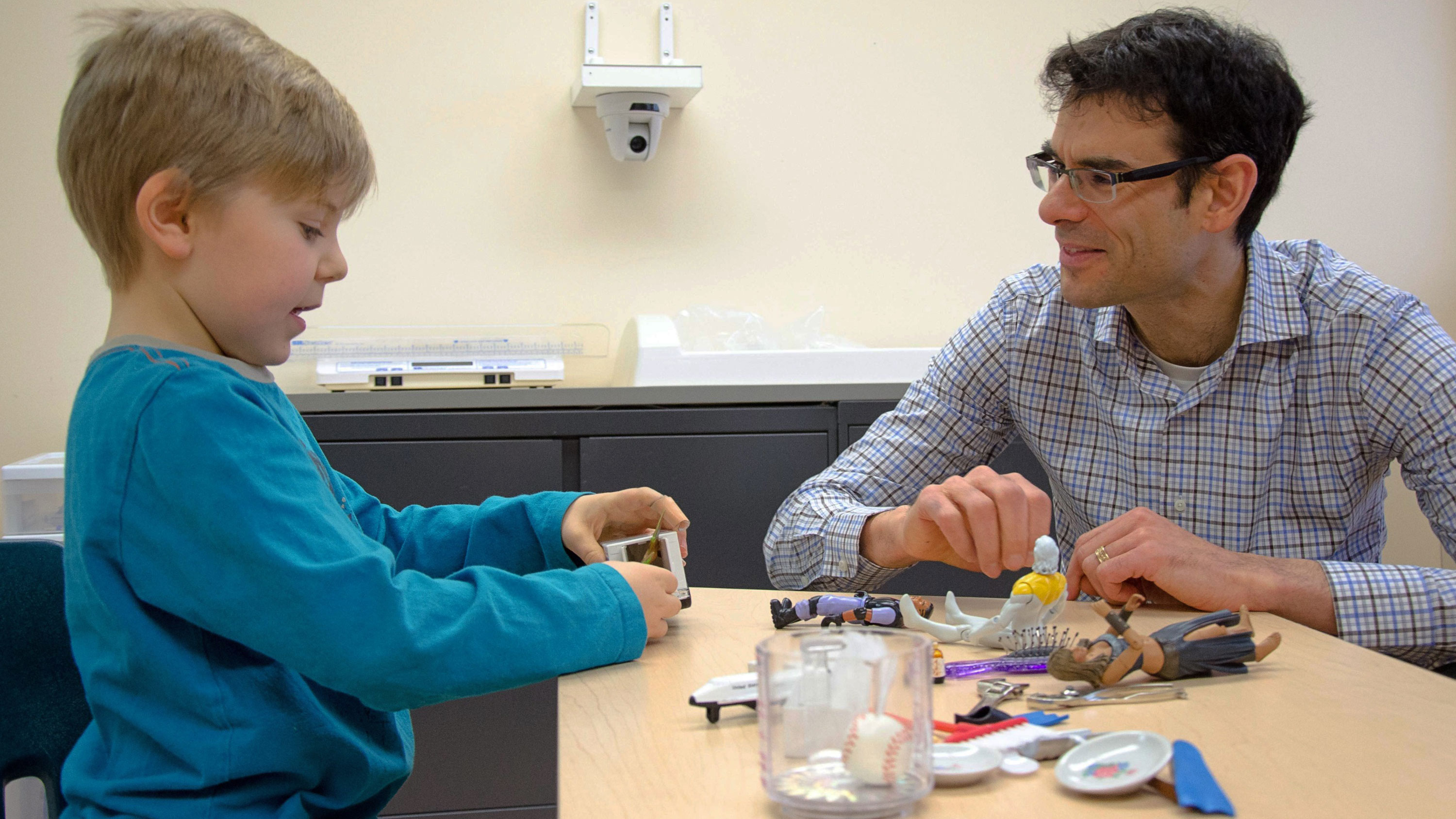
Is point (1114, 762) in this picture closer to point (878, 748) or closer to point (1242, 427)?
point (878, 748)

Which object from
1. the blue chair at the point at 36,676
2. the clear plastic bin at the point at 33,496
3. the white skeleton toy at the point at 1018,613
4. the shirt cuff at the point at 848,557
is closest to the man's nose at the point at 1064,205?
the shirt cuff at the point at 848,557

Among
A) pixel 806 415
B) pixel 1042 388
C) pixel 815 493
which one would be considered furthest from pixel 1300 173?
pixel 815 493

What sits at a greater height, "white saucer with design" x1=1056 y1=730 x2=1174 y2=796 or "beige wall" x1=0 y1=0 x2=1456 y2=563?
"beige wall" x1=0 y1=0 x2=1456 y2=563

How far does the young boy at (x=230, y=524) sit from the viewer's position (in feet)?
2.37

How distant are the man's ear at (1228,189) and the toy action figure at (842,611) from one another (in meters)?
0.73

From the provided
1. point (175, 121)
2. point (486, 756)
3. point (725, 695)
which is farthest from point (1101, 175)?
point (486, 756)

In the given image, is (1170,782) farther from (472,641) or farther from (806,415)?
(806,415)

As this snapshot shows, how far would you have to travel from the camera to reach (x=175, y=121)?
0.80 metres

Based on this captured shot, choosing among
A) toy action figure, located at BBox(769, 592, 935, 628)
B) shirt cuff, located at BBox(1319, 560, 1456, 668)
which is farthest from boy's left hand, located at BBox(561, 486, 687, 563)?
shirt cuff, located at BBox(1319, 560, 1456, 668)

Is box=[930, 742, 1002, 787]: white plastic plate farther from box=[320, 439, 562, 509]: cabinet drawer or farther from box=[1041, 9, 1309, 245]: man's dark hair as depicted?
box=[320, 439, 562, 509]: cabinet drawer

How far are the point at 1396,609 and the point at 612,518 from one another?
29.5 inches

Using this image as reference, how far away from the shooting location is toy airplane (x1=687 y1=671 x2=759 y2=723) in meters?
0.73

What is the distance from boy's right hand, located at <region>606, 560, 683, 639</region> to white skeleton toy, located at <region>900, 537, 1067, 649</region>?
21 cm

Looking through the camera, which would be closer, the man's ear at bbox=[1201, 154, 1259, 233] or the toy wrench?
the toy wrench
